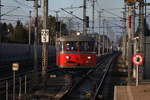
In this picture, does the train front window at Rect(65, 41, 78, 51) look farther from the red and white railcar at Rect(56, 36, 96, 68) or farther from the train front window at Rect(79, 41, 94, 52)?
the train front window at Rect(79, 41, 94, 52)

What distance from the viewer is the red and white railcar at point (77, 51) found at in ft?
84.1

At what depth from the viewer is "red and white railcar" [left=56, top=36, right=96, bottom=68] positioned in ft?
84.1

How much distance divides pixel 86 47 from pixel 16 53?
33942mm

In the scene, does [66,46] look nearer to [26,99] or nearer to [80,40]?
[80,40]

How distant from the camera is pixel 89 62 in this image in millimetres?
25922

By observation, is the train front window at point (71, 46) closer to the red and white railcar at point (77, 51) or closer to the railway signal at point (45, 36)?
the red and white railcar at point (77, 51)

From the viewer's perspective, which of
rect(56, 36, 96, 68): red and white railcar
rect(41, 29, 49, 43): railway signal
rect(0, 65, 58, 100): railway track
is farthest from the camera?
rect(56, 36, 96, 68): red and white railcar

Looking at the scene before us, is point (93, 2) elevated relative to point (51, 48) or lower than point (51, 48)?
elevated

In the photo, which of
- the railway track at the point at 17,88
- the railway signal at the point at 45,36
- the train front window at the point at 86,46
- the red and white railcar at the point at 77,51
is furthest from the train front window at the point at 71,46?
the railway signal at the point at 45,36

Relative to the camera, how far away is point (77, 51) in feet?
84.3

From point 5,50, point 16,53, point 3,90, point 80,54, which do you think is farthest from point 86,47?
point 16,53

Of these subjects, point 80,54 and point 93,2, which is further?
point 93,2

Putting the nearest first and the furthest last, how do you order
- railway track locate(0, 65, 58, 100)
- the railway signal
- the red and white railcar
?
1. railway track locate(0, 65, 58, 100)
2. the railway signal
3. the red and white railcar

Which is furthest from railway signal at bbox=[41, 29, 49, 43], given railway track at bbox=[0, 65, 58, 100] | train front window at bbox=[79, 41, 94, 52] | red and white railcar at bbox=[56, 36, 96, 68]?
train front window at bbox=[79, 41, 94, 52]
